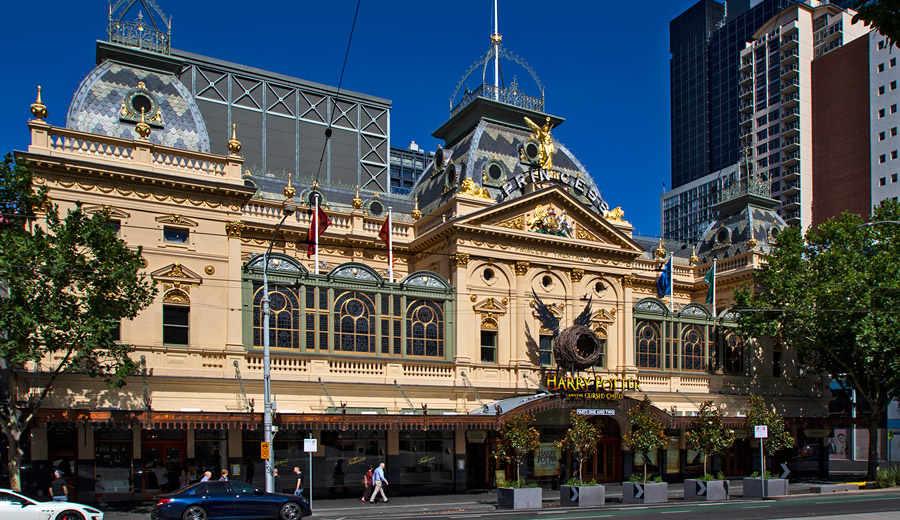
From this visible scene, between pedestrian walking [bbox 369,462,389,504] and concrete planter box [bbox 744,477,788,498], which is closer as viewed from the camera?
pedestrian walking [bbox 369,462,389,504]

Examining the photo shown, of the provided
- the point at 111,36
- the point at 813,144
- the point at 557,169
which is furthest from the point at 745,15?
the point at 111,36

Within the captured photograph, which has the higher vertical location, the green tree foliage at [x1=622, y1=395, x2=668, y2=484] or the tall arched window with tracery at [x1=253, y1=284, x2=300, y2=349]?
the tall arched window with tracery at [x1=253, y1=284, x2=300, y2=349]

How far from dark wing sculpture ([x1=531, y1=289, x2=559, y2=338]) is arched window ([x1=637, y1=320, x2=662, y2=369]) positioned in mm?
6133

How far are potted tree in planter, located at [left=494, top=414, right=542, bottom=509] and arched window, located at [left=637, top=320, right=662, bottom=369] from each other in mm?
11040

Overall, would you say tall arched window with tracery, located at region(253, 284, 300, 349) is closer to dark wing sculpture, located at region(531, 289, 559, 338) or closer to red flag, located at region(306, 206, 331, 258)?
red flag, located at region(306, 206, 331, 258)

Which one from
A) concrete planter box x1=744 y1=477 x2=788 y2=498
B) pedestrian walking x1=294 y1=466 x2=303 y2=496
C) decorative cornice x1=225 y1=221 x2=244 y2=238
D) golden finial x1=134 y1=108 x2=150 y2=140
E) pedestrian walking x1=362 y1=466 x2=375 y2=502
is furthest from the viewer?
concrete planter box x1=744 y1=477 x2=788 y2=498

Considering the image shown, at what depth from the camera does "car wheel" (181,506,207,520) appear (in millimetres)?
24986

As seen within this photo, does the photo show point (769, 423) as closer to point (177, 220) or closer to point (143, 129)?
point (177, 220)

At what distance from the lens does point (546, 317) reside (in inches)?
1719

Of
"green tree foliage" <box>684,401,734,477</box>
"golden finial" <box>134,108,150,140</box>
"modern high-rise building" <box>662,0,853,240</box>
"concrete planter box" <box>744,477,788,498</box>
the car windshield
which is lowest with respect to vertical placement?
"concrete planter box" <box>744,477,788,498</box>

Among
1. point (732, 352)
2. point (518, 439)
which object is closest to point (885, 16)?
point (518, 439)

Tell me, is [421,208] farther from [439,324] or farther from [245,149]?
[245,149]

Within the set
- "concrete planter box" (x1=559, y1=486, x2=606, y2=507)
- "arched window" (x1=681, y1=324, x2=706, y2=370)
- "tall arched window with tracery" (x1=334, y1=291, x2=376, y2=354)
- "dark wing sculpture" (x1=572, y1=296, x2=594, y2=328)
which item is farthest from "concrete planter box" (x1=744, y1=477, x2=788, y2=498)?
"tall arched window with tracery" (x1=334, y1=291, x2=376, y2=354)

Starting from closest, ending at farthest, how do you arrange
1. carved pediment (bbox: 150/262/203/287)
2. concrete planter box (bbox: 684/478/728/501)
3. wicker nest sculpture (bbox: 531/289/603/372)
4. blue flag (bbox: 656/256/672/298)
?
carved pediment (bbox: 150/262/203/287)
concrete planter box (bbox: 684/478/728/501)
wicker nest sculpture (bbox: 531/289/603/372)
blue flag (bbox: 656/256/672/298)
